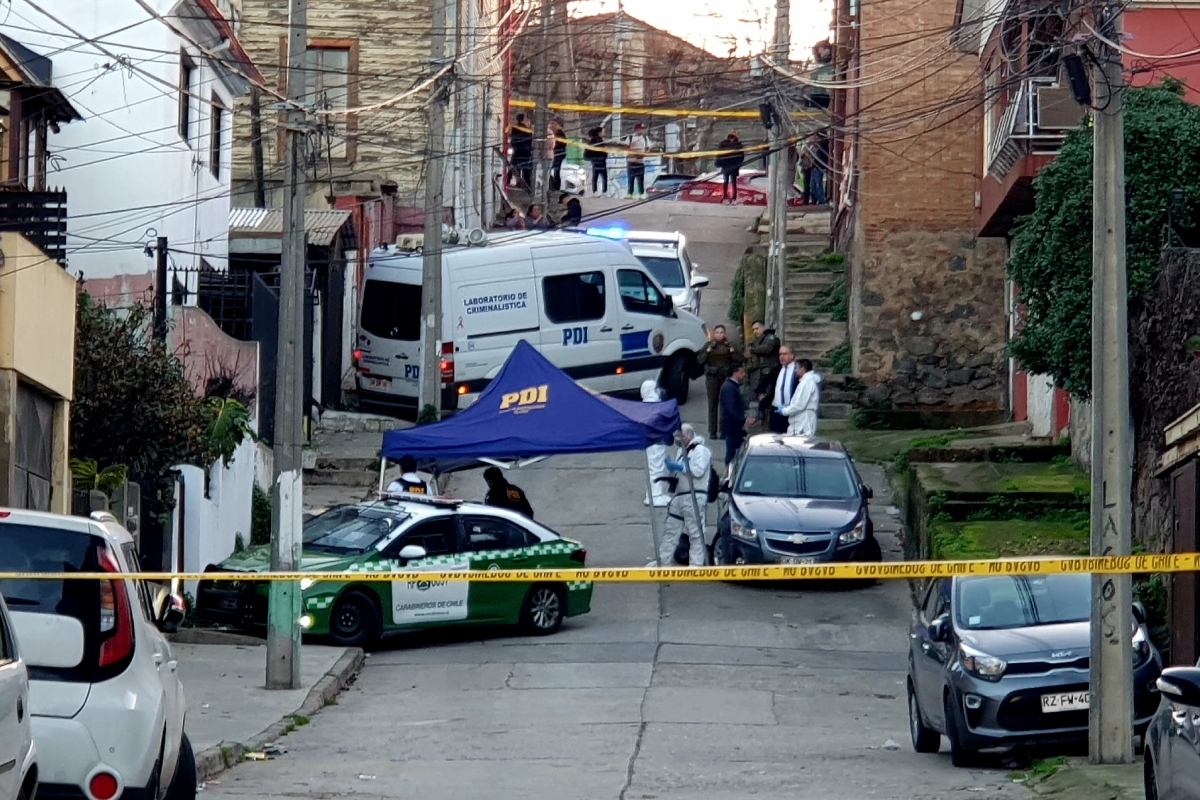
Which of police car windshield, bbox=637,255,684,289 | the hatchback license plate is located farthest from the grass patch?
police car windshield, bbox=637,255,684,289

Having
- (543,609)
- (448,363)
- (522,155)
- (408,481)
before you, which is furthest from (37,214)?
(522,155)

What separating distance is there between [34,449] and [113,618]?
907 centimetres

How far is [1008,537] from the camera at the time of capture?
67.8ft

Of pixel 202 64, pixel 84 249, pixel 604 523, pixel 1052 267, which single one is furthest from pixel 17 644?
pixel 202 64

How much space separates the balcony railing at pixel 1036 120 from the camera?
71.6 ft

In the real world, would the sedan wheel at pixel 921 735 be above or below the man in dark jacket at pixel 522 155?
below

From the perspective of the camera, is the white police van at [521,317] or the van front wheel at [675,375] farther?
the van front wheel at [675,375]

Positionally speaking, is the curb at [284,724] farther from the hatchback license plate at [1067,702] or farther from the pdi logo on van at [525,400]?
the hatchback license plate at [1067,702]

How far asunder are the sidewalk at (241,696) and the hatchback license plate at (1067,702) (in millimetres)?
5776

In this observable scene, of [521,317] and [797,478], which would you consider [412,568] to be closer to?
[797,478]

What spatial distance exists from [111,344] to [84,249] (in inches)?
279

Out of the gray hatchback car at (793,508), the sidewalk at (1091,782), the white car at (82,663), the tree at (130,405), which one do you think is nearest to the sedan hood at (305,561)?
the tree at (130,405)

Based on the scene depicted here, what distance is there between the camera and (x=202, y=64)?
30156 millimetres

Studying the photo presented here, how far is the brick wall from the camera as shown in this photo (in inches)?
1339
